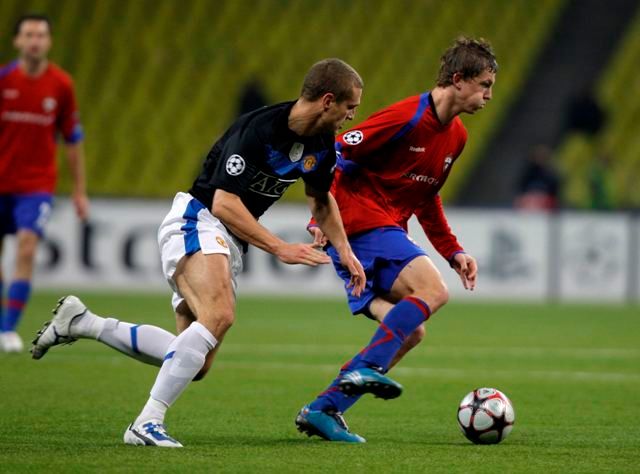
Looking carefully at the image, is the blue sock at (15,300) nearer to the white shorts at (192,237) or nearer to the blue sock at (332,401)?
the white shorts at (192,237)

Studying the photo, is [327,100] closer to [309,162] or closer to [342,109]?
[342,109]

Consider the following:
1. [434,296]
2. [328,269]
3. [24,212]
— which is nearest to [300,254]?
[434,296]

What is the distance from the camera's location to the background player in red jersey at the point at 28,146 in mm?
9227

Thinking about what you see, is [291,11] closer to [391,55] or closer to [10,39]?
[391,55]

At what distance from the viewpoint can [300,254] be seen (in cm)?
503

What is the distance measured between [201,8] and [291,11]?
165 cm

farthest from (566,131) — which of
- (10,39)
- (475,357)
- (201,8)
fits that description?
(475,357)

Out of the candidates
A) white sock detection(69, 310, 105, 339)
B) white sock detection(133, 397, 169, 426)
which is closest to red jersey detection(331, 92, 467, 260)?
white sock detection(69, 310, 105, 339)

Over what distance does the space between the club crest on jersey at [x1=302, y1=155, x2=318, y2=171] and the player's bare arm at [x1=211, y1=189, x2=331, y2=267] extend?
38cm

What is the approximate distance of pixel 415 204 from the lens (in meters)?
6.24

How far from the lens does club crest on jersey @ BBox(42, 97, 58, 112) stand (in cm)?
951

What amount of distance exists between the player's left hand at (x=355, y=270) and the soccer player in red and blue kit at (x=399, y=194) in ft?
0.64

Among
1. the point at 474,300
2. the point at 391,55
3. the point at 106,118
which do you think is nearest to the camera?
the point at 474,300

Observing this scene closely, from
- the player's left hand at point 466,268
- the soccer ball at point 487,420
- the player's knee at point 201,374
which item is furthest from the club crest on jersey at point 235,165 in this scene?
the soccer ball at point 487,420
